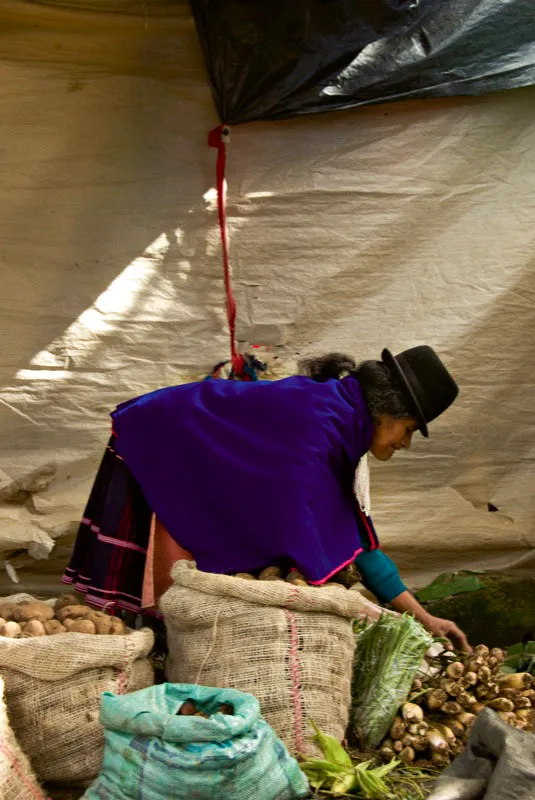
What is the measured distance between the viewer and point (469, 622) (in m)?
4.55

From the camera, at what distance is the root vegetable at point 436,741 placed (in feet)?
9.43

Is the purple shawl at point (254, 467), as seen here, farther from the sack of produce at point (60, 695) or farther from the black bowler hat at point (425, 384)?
the sack of produce at point (60, 695)

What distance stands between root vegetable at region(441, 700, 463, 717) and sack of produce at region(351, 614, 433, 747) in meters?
0.10

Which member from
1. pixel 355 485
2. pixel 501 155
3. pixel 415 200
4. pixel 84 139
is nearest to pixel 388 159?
pixel 415 200

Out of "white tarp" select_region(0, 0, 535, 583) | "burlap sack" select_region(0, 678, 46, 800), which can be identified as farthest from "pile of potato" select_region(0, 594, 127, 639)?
"white tarp" select_region(0, 0, 535, 583)

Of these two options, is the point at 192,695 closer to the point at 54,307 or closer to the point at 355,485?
the point at 355,485

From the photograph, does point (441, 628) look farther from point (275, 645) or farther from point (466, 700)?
point (275, 645)

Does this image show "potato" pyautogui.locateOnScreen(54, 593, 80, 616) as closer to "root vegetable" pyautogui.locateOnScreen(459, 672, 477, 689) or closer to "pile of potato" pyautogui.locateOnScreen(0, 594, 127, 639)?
"pile of potato" pyautogui.locateOnScreen(0, 594, 127, 639)

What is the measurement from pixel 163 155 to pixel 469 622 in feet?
8.17

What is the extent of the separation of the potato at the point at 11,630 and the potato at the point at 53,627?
3.6 inches

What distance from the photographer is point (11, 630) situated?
2822 mm

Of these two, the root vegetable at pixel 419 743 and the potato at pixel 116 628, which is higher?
the potato at pixel 116 628

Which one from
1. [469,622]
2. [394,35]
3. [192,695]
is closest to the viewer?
[192,695]

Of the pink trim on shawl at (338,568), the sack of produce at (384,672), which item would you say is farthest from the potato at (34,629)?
the sack of produce at (384,672)
